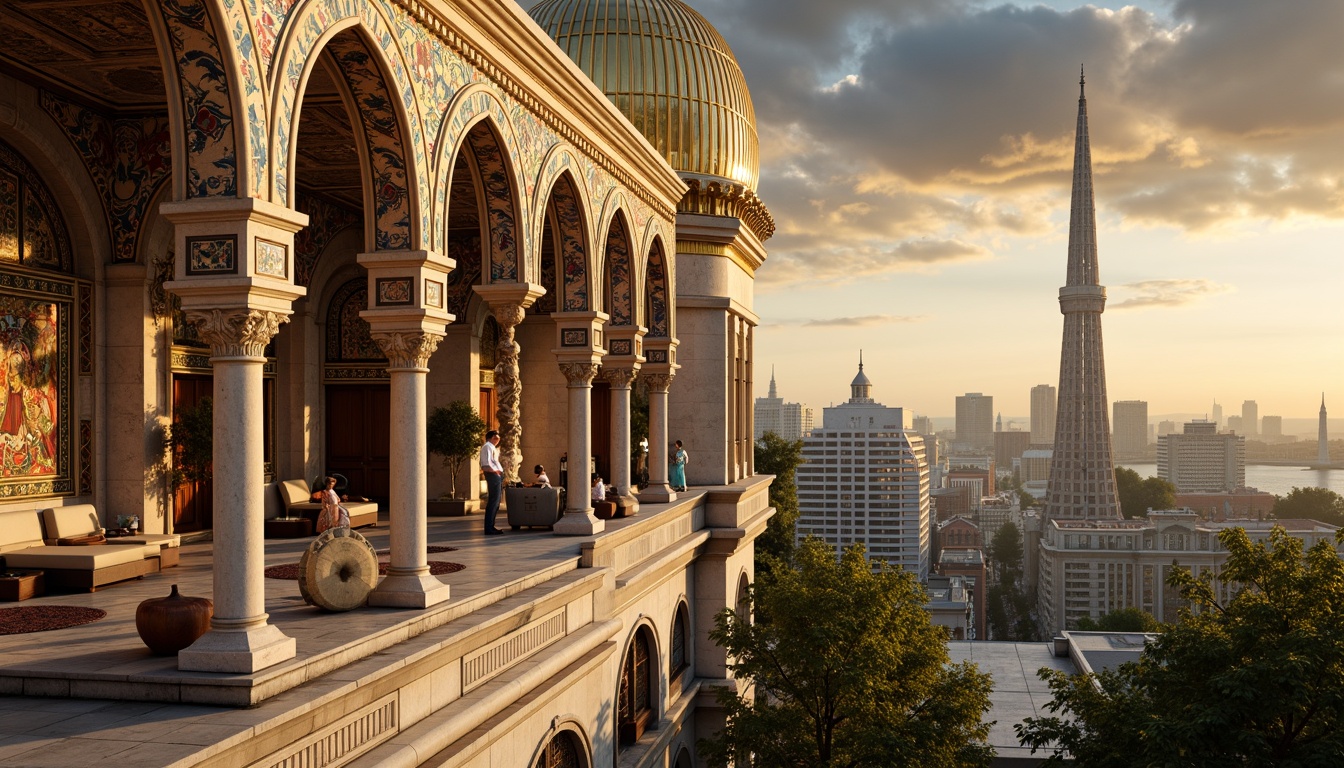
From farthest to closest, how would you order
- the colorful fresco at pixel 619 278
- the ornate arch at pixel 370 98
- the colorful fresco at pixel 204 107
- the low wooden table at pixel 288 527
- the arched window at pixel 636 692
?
1. the colorful fresco at pixel 619 278
2. the low wooden table at pixel 288 527
3. the arched window at pixel 636 692
4. the ornate arch at pixel 370 98
5. the colorful fresco at pixel 204 107

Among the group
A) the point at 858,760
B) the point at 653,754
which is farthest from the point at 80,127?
the point at 858,760

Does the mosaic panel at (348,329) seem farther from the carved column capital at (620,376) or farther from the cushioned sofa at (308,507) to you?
the carved column capital at (620,376)

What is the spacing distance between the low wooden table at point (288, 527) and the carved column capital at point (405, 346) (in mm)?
7208

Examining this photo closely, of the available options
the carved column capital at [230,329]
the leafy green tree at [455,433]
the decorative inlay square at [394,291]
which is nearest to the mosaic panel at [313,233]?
the leafy green tree at [455,433]

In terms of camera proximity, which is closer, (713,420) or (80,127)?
(80,127)

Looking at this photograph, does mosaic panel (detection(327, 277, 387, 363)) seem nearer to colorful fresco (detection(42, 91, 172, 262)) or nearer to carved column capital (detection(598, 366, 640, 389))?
carved column capital (detection(598, 366, 640, 389))

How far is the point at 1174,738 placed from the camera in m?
12.2

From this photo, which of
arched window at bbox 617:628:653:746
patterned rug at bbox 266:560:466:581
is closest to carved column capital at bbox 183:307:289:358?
patterned rug at bbox 266:560:466:581

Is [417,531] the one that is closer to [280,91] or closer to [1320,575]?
[280,91]

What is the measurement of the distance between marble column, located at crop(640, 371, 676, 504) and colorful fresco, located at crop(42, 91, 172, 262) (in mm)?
10248

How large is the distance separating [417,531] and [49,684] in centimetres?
354

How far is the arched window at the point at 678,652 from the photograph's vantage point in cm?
1978

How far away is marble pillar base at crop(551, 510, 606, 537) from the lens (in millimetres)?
15914

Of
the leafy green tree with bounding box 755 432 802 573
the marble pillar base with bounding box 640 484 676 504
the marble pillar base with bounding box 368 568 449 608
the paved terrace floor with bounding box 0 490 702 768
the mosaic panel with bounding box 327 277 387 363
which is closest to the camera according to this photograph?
the paved terrace floor with bounding box 0 490 702 768
